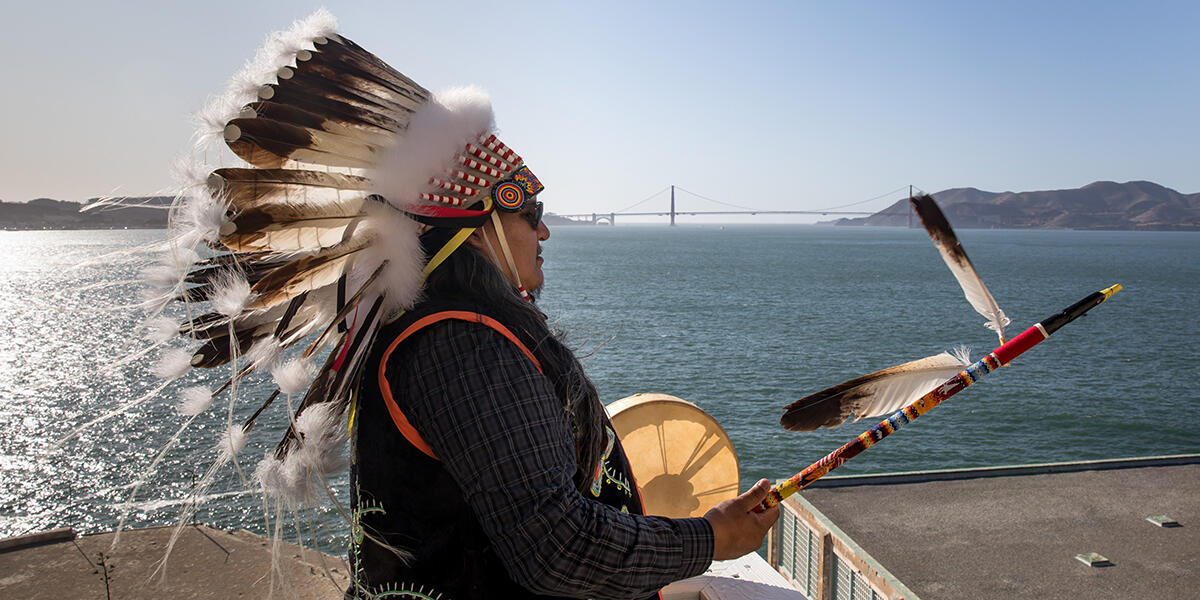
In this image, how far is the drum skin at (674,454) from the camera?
3.77 meters

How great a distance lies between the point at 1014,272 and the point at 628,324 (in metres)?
68.6

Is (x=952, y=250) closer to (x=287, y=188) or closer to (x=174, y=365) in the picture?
(x=287, y=188)

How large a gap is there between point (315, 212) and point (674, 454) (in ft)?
7.71

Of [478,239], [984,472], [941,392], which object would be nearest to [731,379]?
[984,472]

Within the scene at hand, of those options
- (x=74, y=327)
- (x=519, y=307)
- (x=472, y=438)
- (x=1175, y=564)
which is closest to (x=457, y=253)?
(x=519, y=307)

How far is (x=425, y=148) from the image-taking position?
1989mm

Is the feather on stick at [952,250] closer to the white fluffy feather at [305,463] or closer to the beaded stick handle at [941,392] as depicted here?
the beaded stick handle at [941,392]

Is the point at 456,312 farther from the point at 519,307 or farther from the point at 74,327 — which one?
the point at 74,327

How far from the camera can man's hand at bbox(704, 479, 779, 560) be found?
187 centimetres

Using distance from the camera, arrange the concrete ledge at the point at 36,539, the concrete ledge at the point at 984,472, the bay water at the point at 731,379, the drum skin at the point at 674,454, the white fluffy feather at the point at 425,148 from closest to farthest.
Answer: the white fluffy feather at the point at 425,148 → the drum skin at the point at 674,454 → the concrete ledge at the point at 36,539 → the concrete ledge at the point at 984,472 → the bay water at the point at 731,379

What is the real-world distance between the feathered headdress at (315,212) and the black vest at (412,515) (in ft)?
0.49

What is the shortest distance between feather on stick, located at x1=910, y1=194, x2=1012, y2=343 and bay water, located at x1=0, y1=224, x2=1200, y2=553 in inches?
42.8

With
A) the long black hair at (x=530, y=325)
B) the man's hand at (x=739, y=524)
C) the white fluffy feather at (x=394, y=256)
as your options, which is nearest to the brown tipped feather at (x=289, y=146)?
the white fluffy feather at (x=394, y=256)

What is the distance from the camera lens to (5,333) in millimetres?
53188
